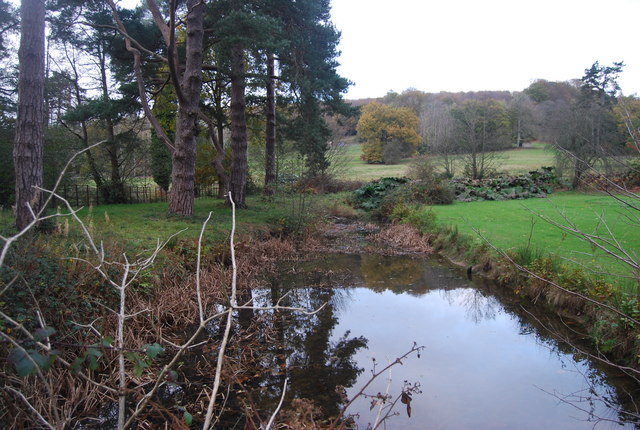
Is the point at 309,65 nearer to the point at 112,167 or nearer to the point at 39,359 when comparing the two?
the point at 112,167

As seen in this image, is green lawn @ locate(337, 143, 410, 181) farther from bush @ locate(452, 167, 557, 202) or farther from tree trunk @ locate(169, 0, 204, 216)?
tree trunk @ locate(169, 0, 204, 216)

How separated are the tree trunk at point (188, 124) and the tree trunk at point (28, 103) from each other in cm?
403

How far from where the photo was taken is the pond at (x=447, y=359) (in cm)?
463

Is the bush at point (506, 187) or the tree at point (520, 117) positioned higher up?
the tree at point (520, 117)

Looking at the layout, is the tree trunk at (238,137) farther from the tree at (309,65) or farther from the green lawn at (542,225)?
the green lawn at (542,225)

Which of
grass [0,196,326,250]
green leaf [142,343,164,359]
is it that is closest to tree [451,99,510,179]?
grass [0,196,326,250]

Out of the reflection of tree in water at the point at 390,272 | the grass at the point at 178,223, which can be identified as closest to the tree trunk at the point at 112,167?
the grass at the point at 178,223

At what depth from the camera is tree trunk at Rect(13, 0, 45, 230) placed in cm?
738

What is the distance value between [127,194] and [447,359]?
17.0m

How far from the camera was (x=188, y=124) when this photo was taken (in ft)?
37.5

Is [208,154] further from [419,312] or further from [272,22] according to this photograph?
[419,312]

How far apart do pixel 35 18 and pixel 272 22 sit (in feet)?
17.5

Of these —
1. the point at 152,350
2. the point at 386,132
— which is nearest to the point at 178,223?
the point at 152,350

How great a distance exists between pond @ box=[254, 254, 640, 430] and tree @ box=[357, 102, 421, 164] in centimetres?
3540
